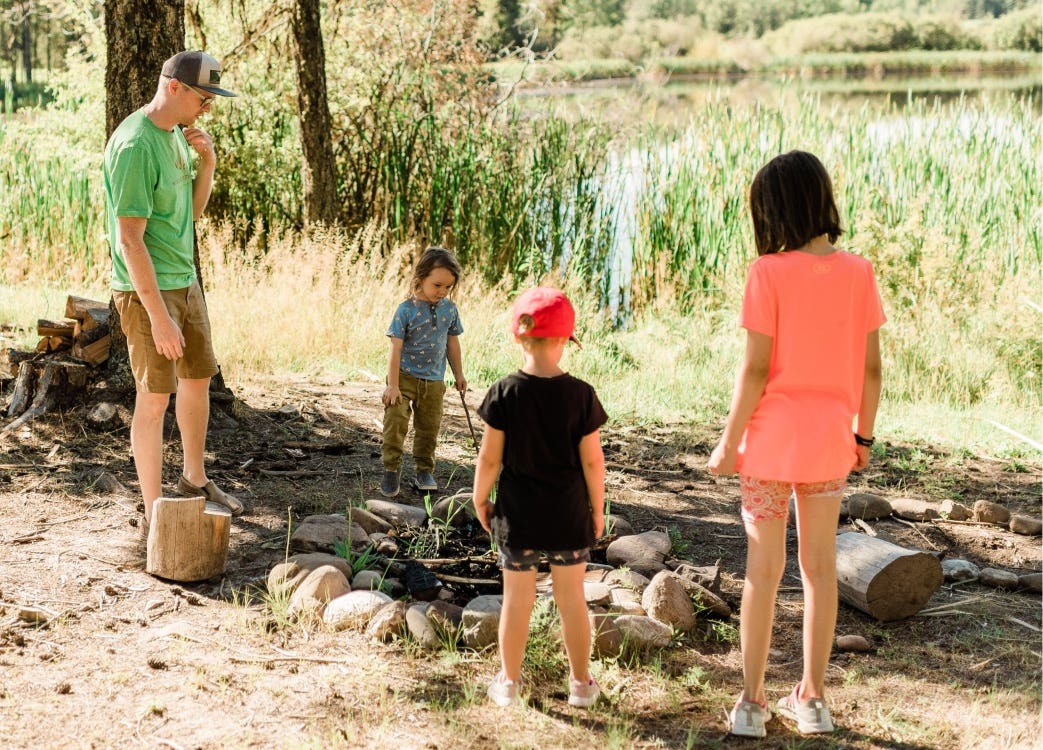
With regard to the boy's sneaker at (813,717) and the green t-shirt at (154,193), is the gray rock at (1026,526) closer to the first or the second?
the boy's sneaker at (813,717)

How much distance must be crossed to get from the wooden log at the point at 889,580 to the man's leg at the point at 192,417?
259 cm

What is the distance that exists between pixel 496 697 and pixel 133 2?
4.00m

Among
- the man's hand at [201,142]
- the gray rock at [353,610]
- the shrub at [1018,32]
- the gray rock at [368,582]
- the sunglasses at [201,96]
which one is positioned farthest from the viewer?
the shrub at [1018,32]

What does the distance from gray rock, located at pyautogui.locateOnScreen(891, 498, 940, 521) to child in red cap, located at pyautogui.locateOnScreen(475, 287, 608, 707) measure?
8.21ft

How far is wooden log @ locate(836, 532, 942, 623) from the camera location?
375 centimetres

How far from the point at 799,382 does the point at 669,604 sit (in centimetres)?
118

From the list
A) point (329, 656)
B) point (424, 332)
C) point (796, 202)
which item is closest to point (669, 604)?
point (329, 656)

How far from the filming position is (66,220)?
1020 centimetres

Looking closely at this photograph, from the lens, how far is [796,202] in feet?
9.09

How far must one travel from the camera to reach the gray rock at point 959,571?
425 cm

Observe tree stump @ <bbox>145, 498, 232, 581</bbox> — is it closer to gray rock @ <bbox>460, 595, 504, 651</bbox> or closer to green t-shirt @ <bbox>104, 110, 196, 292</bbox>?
green t-shirt @ <bbox>104, 110, 196, 292</bbox>

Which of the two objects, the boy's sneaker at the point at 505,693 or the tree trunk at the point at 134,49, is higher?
the tree trunk at the point at 134,49

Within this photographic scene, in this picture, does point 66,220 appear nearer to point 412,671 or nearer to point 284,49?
point 284,49

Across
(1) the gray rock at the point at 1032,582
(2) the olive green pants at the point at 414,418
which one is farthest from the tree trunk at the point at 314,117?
(1) the gray rock at the point at 1032,582
